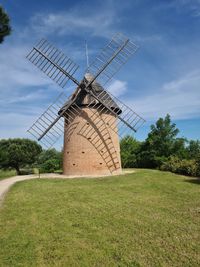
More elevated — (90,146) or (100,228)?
(90,146)

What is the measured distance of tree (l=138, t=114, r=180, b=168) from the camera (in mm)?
27156

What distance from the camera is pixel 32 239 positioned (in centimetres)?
663

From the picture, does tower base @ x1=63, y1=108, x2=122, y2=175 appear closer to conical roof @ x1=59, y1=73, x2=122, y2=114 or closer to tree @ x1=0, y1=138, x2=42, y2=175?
conical roof @ x1=59, y1=73, x2=122, y2=114

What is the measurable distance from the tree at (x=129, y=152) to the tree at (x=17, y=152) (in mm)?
11676

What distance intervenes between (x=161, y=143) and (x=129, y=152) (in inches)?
297

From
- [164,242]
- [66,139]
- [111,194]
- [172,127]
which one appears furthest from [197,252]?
[172,127]

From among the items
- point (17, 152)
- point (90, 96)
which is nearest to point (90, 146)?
point (90, 96)

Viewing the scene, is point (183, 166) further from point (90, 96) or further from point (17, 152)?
point (17, 152)

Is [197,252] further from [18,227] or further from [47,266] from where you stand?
[18,227]

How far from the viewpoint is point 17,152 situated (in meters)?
31.5

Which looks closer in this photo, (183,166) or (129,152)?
(183,166)

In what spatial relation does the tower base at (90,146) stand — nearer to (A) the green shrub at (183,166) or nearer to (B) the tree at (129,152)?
(A) the green shrub at (183,166)

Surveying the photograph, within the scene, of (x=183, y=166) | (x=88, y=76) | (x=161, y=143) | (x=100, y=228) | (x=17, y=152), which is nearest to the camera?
(x=100, y=228)

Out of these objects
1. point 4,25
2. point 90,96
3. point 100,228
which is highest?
point 4,25
